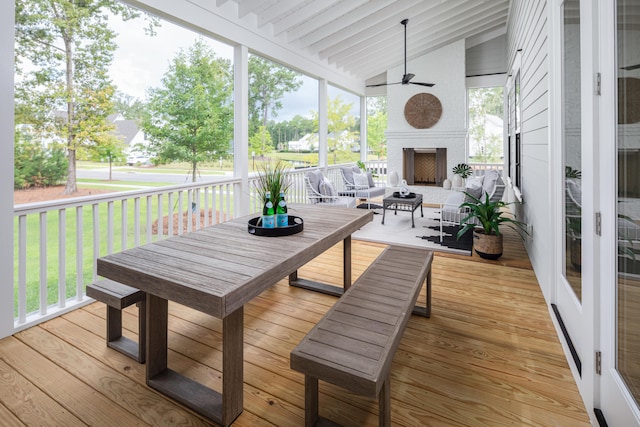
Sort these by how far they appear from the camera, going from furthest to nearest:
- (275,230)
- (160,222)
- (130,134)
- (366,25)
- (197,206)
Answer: (366,25) → (197,206) → (160,222) → (130,134) → (275,230)

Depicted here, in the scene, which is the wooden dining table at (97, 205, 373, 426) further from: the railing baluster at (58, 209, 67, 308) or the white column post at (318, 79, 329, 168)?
the white column post at (318, 79, 329, 168)

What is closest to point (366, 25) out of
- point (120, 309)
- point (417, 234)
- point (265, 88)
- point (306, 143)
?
point (265, 88)

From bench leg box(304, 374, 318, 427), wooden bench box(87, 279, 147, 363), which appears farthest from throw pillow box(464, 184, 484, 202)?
wooden bench box(87, 279, 147, 363)

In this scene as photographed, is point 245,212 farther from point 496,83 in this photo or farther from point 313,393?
point 496,83

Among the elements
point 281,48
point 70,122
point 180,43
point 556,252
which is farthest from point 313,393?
point 281,48

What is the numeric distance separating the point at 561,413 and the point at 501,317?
0.98m

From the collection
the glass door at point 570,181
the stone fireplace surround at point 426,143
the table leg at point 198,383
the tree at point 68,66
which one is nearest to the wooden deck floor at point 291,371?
the table leg at point 198,383

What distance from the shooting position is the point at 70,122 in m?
A: 2.73

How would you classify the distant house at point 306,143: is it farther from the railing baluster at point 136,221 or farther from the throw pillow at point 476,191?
the railing baluster at point 136,221

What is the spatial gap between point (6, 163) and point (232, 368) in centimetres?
201

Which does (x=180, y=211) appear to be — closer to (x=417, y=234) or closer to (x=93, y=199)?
(x=93, y=199)

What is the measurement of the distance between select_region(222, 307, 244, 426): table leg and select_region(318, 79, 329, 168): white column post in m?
5.51

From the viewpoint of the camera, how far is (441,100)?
7750 mm

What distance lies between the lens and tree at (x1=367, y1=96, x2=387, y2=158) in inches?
359
